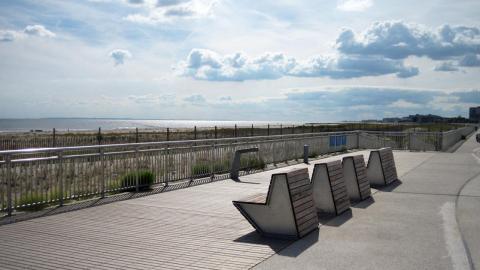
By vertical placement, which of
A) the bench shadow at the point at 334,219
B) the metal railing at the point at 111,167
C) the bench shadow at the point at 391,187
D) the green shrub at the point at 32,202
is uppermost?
the metal railing at the point at 111,167

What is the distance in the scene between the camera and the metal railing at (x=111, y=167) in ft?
29.5

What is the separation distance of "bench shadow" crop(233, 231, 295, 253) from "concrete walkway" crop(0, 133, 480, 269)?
14mm

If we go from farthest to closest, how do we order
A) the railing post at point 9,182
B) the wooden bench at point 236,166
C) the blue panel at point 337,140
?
the blue panel at point 337,140 < the wooden bench at point 236,166 < the railing post at point 9,182

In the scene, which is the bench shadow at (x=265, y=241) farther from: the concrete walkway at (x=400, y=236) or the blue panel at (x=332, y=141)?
the blue panel at (x=332, y=141)

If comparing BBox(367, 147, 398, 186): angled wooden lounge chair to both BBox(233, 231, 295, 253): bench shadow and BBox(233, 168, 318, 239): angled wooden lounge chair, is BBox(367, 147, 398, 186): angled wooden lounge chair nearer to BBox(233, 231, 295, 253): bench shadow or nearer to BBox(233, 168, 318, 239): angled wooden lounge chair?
BBox(233, 168, 318, 239): angled wooden lounge chair

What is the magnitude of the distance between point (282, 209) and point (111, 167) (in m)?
5.10

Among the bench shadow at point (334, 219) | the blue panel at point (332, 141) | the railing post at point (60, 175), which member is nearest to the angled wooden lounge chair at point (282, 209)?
the bench shadow at point (334, 219)

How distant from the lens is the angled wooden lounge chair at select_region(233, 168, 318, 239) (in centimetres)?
721

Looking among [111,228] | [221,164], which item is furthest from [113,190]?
[221,164]

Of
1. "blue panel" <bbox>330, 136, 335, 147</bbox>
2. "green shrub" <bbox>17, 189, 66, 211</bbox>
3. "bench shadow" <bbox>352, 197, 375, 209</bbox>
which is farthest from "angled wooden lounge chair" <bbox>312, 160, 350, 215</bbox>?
"blue panel" <bbox>330, 136, 335, 147</bbox>

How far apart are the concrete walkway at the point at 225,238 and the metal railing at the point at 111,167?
33.5 inches

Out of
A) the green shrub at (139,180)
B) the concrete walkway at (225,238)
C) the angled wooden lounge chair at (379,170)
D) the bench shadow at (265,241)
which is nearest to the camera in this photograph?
the concrete walkway at (225,238)

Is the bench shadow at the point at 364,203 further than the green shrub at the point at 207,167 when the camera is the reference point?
No

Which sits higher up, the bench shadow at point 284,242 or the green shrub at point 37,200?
the green shrub at point 37,200
